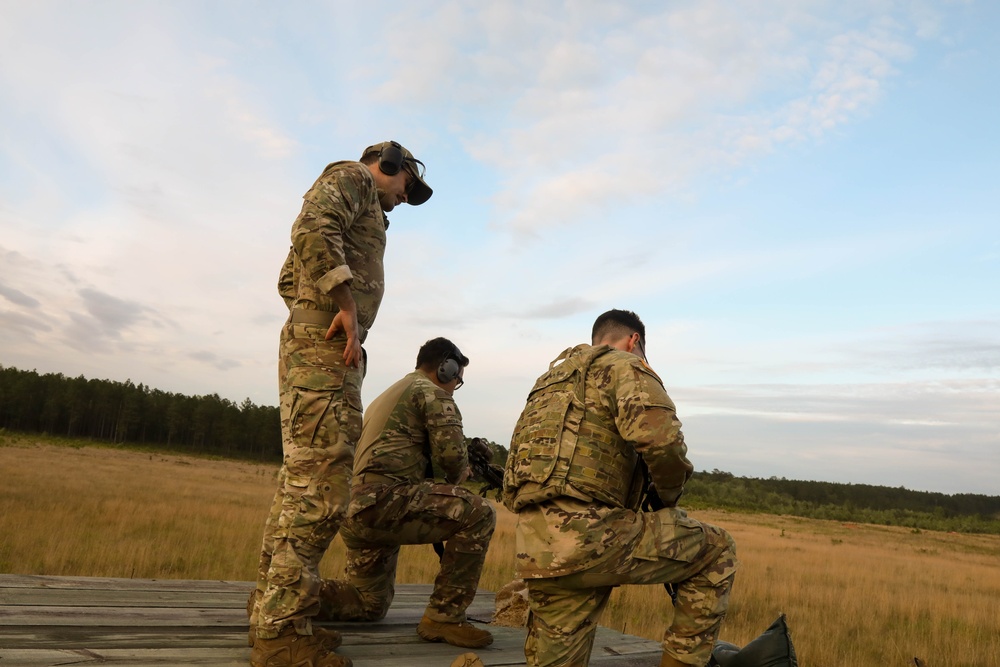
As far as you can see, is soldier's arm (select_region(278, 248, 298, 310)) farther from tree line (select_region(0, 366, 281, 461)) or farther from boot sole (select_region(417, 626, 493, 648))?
tree line (select_region(0, 366, 281, 461))

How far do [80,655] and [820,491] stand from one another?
73.8m

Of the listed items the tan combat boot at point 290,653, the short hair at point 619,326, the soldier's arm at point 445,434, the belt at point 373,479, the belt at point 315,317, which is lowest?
the tan combat boot at point 290,653

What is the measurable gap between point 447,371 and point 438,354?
0.52ft

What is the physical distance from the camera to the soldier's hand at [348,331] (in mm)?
3404

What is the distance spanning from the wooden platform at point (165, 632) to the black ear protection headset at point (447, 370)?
5.25 feet

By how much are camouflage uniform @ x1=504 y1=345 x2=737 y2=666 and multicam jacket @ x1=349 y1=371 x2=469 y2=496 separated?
1.10 meters

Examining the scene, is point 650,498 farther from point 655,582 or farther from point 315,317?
point 315,317

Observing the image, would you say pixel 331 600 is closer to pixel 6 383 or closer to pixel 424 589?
pixel 424 589

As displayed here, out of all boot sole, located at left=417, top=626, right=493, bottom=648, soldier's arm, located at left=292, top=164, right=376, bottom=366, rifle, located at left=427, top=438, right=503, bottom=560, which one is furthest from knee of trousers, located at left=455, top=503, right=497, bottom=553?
soldier's arm, located at left=292, top=164, right=376, bottom=366

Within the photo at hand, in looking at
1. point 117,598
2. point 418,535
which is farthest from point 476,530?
point 117,598

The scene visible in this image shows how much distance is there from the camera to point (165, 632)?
11.8 feet

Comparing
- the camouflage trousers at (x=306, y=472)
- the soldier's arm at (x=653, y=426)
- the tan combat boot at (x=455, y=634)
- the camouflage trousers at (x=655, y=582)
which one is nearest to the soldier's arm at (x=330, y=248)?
the camouflage trousers at (x=306, y=472)

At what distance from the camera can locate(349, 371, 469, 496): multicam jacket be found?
4477mm

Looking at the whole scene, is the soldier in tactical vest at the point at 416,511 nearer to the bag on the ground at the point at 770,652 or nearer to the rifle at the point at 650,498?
the rifle at the point at 650,498
